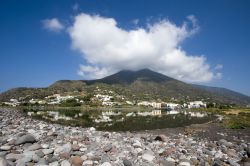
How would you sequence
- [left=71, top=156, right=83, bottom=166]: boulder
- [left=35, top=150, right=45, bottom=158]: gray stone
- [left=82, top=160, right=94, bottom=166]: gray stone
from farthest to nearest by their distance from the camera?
[left=35, top=150, right=45, bottom=158]: gray stone < [left=82, top=160, right=94, bottom=166]: gray stone < [left=71, top=156, right=83, bottom=166]: boulder

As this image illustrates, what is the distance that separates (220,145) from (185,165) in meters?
9.50

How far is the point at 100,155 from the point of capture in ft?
35.0

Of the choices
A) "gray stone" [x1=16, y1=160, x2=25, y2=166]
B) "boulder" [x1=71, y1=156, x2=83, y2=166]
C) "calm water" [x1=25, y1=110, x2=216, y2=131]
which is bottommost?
"calm water" [x1=25, y1=110, x2=216, y2=131]

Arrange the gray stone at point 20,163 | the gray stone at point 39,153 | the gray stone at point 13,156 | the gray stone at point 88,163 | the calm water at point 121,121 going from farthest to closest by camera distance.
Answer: the calm water at point 121,121, the gray stone at point 39,153, the gray stone at point 88,163, the gray stone at point 13,156, the gray stone at point 20,163

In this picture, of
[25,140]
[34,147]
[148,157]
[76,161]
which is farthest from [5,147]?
[148,157]

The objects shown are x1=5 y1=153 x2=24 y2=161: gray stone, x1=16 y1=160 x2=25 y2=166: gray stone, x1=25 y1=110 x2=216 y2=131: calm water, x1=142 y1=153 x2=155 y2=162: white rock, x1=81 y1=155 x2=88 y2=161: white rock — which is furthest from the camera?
x1=25 y1=110 x2=216 y2=131: calm water

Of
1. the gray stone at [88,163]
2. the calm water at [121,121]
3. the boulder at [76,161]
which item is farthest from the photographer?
the calm water at [121,121]

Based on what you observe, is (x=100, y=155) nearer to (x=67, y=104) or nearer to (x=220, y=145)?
(x=220, y=145)

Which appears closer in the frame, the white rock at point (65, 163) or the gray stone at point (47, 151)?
the white rock at point (65, 163)

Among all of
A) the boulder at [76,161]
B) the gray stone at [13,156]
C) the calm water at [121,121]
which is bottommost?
the calm water at [121,121]

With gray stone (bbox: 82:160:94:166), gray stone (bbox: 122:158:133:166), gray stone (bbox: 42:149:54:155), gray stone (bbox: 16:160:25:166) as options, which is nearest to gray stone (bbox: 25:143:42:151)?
gray stone (bbox: 42:149:54:155)

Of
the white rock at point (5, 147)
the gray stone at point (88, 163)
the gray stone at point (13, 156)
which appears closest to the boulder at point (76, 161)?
the gray stone at point (88, 163)

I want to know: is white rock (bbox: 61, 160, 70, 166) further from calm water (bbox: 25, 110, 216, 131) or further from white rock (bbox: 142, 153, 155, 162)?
calm water (bbox: 25, 110, 216, 131)

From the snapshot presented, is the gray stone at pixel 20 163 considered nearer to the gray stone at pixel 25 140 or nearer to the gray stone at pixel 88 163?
the gray stone at pixel 25 140
